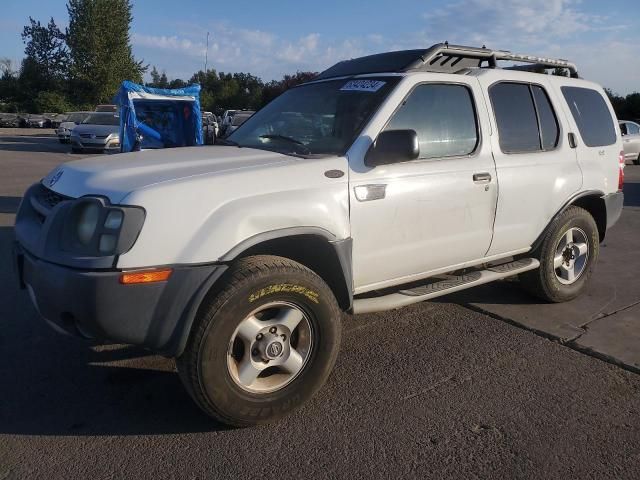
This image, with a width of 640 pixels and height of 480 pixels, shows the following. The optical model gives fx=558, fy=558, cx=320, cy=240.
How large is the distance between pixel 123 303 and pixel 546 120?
3.60m

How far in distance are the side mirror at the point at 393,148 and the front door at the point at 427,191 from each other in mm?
55

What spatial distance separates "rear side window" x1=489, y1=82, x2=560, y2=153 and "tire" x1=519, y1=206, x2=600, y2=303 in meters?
0.67

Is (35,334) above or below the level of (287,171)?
below

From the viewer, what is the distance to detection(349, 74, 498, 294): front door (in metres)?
3.32

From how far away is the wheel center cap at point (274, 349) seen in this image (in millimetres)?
2953

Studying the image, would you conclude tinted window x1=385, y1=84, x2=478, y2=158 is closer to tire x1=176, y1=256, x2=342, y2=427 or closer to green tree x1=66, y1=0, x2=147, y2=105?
tire x1=176, y1=256, x2=342, y2=427

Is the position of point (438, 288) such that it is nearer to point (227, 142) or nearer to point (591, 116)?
point (227, 142)

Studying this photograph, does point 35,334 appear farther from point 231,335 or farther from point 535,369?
point 535,369

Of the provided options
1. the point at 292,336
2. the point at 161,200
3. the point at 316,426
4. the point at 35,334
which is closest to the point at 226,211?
the point at 161,200

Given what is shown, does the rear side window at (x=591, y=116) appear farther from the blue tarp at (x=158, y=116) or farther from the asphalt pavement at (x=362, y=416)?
the blue tarp at (x=158, y=116)

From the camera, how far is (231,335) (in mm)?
2785

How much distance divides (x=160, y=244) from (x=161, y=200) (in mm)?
208

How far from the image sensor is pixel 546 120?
452cm

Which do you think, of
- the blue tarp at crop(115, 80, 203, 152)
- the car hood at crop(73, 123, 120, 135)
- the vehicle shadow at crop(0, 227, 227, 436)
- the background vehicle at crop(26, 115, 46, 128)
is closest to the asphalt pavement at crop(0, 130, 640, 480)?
the vehicle shadow at crop(0, 227, 227, 436)
